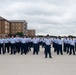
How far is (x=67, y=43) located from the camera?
→ 22.3 metres

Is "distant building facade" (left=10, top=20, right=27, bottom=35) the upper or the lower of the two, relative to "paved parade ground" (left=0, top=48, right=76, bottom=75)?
upper

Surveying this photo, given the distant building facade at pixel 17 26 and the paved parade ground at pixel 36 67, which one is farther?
the distant building facade at pixel 17 26

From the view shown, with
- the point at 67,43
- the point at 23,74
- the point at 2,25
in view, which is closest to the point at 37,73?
the point at 23,74

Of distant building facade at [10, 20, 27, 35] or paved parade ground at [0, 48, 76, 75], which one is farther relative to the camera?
distant building facade at [10, 20, 27, 35]

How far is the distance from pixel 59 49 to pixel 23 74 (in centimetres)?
1189

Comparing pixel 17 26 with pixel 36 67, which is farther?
pixel 17 26

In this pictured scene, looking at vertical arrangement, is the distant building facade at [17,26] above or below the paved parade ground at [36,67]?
above

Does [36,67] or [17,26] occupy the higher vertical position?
[17,26]

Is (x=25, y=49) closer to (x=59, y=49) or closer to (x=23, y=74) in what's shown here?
(x=59, y=49)

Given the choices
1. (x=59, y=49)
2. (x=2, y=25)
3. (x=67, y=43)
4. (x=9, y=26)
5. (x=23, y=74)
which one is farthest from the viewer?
(x=9, y=26)

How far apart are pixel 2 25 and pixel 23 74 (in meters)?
110

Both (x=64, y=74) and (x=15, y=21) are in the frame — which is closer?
(x=64, y=74)

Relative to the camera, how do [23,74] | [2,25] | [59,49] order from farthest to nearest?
[2,25], [59,49], [23,74]

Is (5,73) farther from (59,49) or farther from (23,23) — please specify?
(23,23)
